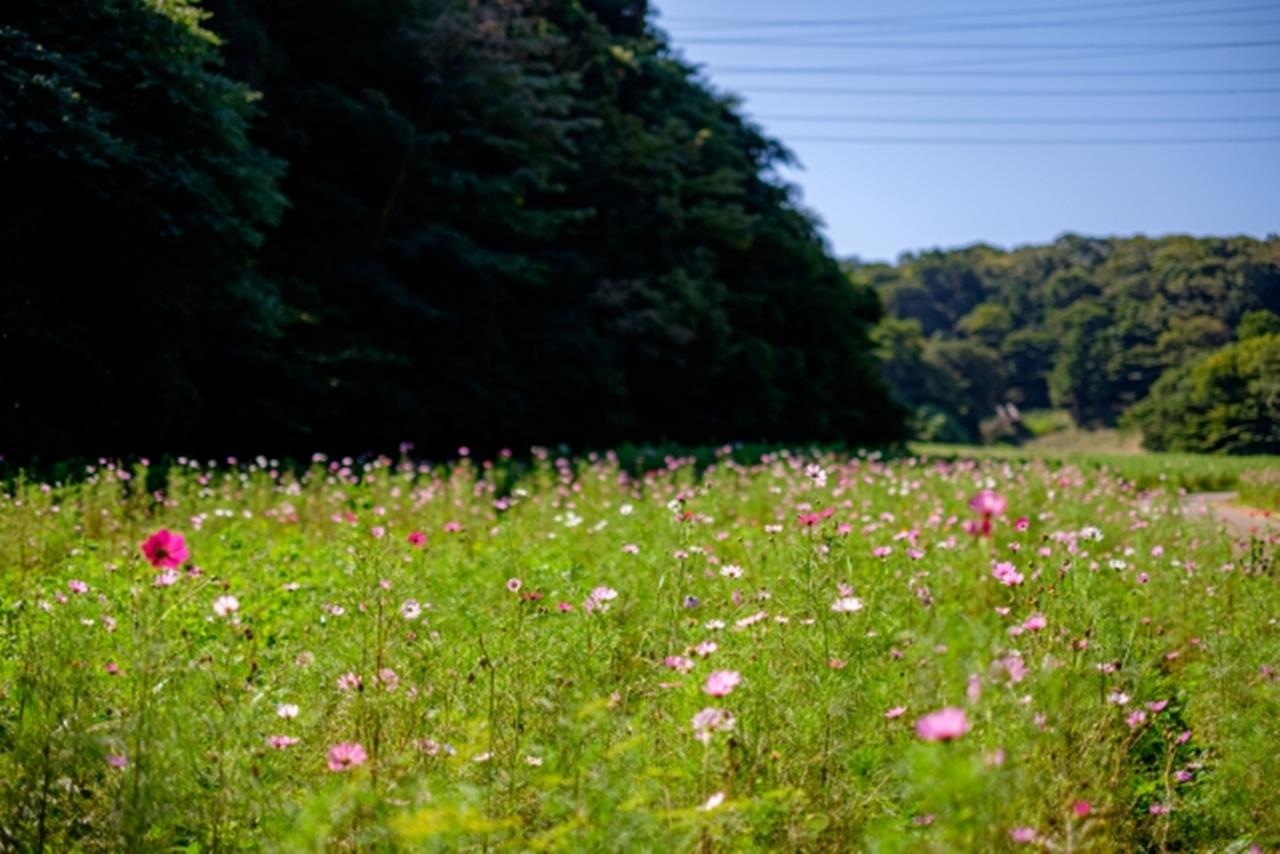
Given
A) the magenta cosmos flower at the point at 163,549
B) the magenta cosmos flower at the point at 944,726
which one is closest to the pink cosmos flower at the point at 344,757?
the magenta cosmos flower at the point at 163,549

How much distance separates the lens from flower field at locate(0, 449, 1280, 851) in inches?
71.3

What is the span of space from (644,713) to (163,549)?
125 centimetres

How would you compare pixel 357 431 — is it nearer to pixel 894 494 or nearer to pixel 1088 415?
pixel 894 494

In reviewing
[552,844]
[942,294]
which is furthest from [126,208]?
[942,294]

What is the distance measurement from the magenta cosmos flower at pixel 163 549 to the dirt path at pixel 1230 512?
488 centimetres

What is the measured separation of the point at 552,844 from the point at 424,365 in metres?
13.5

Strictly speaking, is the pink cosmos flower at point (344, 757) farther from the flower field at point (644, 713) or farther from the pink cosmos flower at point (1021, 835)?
the pink cosmos flower at point (1021, 835)

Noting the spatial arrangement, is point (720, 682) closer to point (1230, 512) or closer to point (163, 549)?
point (163, 549)

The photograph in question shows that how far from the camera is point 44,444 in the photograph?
8883 mm

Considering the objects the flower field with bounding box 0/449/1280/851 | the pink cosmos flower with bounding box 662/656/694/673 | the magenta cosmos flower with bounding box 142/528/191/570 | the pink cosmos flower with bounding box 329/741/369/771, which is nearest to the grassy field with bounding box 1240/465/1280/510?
the flower field with bounding box 0/449/1280/851

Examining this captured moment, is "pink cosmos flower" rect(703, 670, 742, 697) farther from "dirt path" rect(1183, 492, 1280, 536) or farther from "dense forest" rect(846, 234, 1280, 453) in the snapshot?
"dense forest" rect(846, 234, 1280, 453)

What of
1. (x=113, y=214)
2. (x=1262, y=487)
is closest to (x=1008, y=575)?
(x=1262, y=487)

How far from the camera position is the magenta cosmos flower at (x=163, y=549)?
1976 millimetres

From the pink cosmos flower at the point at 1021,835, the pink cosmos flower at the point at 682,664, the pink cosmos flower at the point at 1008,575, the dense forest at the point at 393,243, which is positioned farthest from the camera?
the dense forest at the point at 393,243
